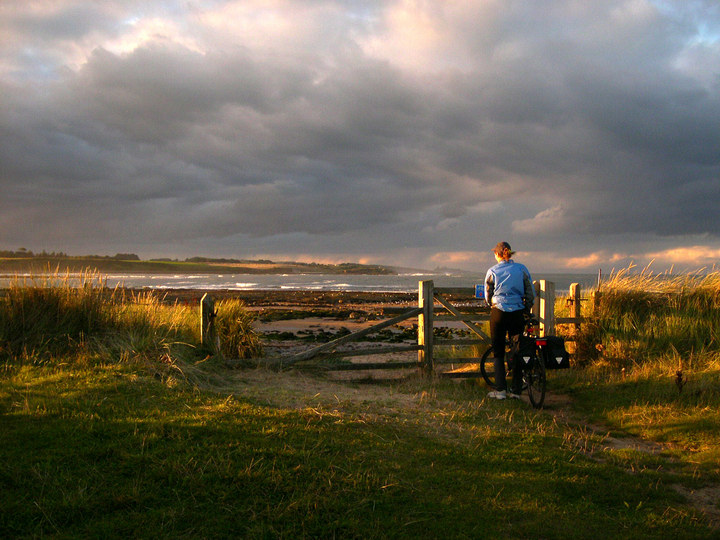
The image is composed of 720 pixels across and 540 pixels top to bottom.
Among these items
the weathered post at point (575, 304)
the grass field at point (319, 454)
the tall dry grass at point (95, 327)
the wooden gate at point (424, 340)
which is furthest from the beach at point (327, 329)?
the grass field at point (319, 454)

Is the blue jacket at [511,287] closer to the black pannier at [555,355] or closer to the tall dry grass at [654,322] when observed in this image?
the black pannier at [555,355]

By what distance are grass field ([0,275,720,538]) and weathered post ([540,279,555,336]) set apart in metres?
2.11

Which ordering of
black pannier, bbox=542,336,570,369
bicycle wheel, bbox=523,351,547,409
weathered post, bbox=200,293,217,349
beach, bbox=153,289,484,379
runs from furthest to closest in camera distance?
beach, bbox=153,289,484,379, weathered post, bbox=200,293,217,349, black pannier, bbox=542,336,570,369, bicycle wheel, bbox=523,351,547,409

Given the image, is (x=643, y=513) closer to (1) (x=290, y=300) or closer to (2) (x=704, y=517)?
(2) (x=704, y=517)

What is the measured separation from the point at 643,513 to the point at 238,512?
3289 mm

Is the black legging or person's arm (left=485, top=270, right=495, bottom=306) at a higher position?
person's arm (left=485, top=270, right=495, bottom=306)

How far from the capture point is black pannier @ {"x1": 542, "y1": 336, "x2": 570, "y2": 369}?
27.8 ft

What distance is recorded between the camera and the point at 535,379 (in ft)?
28.2

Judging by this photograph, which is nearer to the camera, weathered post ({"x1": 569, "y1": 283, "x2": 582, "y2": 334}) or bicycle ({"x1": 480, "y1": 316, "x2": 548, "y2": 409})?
bicycle ({"x1": 480, "y1": 316, "x2": 548, "y2": 409})

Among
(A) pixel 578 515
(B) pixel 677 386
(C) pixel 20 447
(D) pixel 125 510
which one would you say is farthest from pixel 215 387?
(B) pixel 677 386

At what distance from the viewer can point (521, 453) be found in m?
5.41

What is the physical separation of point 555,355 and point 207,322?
637 cm

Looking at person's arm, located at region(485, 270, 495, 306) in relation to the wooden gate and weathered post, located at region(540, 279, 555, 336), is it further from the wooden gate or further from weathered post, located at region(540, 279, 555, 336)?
weathered post, located at region(540, 279, 555, 336)

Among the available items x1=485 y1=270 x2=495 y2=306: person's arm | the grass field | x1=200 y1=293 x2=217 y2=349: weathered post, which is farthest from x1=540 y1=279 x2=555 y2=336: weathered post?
x1=200 y1=293 x2=217 y2=349: weathered post
